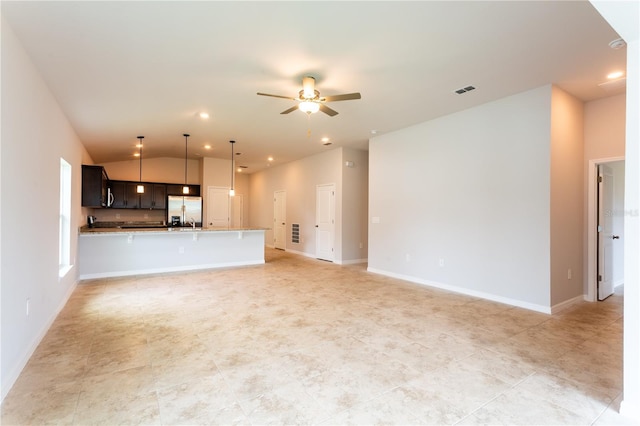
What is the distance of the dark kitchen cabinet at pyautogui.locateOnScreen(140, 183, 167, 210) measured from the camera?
8273 millimetres

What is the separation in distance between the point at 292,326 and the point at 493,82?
12.8 feet

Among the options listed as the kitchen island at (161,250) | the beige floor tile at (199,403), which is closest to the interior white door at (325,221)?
the kitchen island at (161,250)

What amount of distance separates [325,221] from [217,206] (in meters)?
3.38

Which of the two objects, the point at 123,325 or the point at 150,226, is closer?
the point at 123,325

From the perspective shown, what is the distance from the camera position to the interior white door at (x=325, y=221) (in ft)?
25.8

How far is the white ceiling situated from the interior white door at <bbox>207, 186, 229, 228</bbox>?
12.9ft

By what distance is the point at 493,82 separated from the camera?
3787 millimetres

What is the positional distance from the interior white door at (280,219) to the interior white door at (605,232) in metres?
7.61

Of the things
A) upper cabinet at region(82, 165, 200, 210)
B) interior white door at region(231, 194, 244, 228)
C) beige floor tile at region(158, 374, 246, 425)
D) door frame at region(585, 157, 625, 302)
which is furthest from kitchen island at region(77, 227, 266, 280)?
door frame at region(585, 157, 625, 302)

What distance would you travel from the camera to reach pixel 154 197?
843cm

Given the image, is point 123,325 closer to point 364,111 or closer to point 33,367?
point 33,367

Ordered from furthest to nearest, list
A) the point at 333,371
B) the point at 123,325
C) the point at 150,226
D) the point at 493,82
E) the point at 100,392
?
the point at 150,226
the point at 493,82
the point at 123,325
the point at 333,371
the point at 100,392

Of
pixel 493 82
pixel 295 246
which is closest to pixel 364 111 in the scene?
pixel 493 82

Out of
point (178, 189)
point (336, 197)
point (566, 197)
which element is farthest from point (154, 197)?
point (566, 197)
